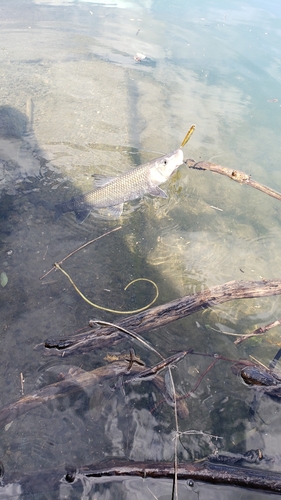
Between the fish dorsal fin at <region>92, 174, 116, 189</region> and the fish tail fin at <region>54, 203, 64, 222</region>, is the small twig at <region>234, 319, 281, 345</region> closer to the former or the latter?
the fish dorsal fin at <region>92, 174, 116, 189</region>

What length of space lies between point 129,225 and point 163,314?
5.59 ft

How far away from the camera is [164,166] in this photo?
491cm

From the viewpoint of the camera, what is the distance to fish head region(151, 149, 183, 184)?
193 inches

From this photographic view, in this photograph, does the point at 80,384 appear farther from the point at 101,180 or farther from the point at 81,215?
the point at 101,180

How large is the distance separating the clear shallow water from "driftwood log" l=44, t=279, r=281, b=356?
0.12 m

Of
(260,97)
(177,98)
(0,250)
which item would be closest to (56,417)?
(0,250)

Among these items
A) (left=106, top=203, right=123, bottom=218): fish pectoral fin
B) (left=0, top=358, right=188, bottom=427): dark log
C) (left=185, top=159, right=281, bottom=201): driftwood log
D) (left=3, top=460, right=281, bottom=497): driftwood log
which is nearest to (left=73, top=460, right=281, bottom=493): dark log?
(left=3, top=460, right=281, bottom=497): driftwood log

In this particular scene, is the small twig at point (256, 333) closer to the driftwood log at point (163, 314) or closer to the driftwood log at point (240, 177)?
the driftwood log at point (163, 314)

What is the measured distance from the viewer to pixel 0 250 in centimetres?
416

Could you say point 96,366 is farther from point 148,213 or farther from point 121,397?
point 148,213

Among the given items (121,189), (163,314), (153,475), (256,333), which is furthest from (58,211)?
(153,475)

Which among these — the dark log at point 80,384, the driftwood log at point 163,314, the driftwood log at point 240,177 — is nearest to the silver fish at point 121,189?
the driftwood log at point 240,177

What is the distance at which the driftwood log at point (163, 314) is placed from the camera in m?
3.37

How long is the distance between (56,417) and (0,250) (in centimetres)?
215
